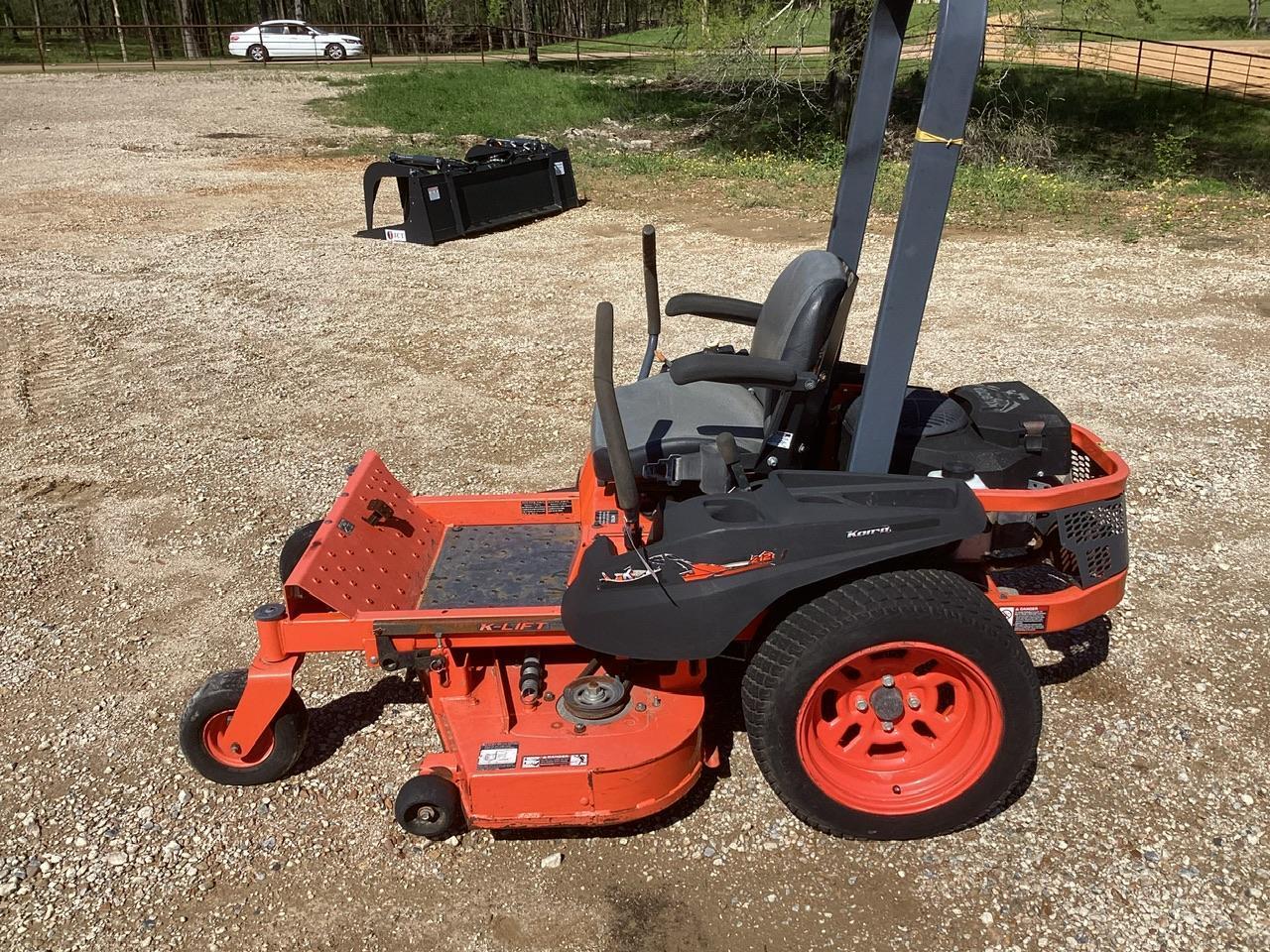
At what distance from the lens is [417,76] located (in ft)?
78.5

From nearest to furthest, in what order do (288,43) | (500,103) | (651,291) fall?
(651,291), (500,103), (288,43)

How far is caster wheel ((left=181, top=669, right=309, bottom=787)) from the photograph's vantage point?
314 centimetres

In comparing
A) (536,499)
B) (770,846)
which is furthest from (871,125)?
(770,846)

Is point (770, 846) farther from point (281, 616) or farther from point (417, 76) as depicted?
point (417, 76)

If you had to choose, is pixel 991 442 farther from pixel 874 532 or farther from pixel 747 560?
pixel 747 560

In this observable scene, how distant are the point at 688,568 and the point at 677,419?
0.79 metres

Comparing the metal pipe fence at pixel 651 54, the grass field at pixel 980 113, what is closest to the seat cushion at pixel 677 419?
the metal pipe fence at pixel 651 54

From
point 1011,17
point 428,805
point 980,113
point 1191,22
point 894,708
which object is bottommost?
point 428,805

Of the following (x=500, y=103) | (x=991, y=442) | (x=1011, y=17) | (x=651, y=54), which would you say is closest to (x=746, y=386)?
(x=991, y=442)

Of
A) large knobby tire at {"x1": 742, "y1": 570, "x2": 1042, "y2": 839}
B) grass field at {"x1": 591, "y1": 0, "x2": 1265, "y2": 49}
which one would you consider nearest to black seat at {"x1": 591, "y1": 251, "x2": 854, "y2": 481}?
large knobby tire at {"x1": 742, "y1": 570, "x2": 1042, "y2": 839}

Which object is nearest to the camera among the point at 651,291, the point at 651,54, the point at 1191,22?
the point at 651,291

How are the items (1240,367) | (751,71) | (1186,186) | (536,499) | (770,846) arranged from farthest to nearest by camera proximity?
(751,71) < (1186,186) < (1240,367) < (536,499) < (770,846)

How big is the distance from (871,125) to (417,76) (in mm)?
23185

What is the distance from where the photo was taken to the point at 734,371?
2775mm
